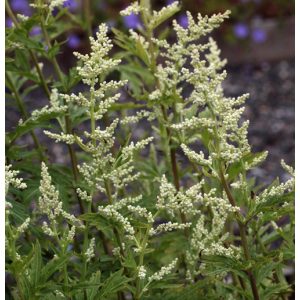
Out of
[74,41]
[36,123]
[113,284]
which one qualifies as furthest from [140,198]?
[74,41]

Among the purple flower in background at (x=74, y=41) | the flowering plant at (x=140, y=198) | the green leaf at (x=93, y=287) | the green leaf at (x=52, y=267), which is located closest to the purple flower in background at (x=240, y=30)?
the purple flower in background at (x=74, y=41)

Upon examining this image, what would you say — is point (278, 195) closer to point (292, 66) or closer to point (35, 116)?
point (35, 116)

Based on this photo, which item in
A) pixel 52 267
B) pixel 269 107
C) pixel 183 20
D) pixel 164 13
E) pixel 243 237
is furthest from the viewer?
pixel 183 20

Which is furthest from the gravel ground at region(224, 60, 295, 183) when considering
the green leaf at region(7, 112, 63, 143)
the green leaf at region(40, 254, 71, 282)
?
the green leaf at region(40, 254, 71, 282)

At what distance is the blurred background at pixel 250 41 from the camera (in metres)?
8.43

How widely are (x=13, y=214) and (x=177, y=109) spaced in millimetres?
621

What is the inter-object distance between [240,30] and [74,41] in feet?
6.87

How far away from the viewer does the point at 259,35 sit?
939cm

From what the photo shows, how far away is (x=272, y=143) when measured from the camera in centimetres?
696

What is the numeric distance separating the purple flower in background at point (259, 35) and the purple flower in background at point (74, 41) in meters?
2.10

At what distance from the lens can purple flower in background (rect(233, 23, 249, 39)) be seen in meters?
9.38

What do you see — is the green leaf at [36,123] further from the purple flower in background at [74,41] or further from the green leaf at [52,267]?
the purple flower in background at [74,41]

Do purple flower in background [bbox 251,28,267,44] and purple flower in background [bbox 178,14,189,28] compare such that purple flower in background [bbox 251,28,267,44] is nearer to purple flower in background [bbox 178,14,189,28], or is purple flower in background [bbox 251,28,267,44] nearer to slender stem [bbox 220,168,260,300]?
purple flower in background [bbox 178,14,189,28]

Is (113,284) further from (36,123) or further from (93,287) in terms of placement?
(36,123)
